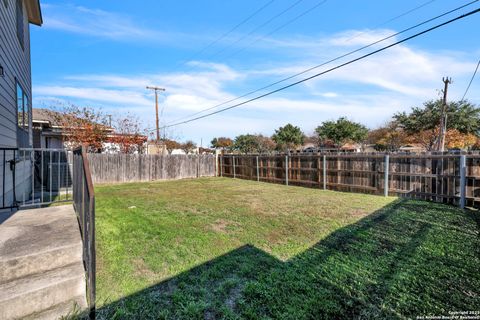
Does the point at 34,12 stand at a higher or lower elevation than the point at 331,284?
A: higher

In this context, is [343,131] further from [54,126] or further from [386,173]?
[54,126]

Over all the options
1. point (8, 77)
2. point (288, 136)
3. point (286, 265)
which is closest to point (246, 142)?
point (288, 136)

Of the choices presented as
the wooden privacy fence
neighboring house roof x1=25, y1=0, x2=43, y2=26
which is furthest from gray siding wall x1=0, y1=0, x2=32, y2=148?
the wooden privacy fence

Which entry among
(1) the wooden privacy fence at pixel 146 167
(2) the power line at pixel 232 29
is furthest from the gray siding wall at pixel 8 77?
(2) the power line at pixel 232 29

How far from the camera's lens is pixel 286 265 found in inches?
115

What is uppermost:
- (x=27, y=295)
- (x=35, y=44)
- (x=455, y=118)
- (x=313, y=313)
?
(x=35, y=44)

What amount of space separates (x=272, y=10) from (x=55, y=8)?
7822mm

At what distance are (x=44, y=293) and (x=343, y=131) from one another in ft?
98.1

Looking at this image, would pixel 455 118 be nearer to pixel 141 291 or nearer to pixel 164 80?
pixel 164 80

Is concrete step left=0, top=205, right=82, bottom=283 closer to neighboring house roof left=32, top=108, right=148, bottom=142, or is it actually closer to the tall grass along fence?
the tall grass along fence

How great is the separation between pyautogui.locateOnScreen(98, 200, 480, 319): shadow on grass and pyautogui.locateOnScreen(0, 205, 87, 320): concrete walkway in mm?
354

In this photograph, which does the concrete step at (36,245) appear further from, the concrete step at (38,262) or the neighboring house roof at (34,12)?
the neighboring house roof at (34,12)

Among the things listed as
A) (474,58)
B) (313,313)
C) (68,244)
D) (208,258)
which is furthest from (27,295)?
(474,58)

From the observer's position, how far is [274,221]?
4.79 m
